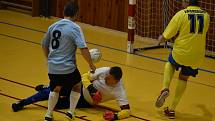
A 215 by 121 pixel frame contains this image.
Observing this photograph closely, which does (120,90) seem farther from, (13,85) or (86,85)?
(13,85)

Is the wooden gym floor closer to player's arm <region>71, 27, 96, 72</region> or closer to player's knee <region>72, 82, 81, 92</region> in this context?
player's knee <region>72, 82, 81, 92</region>

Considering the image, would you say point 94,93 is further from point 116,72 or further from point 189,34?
point 189,34

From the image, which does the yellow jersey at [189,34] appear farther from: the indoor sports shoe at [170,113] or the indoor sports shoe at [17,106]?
the indoor sports shoe at [17,106]

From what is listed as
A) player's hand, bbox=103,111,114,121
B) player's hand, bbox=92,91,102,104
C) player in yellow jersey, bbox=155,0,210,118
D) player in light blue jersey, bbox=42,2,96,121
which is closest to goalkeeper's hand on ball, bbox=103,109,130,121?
player's hand, bbox=103,111,114,121

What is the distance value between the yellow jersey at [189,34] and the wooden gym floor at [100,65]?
2.40 feet

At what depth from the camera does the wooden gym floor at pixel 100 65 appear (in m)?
6.16

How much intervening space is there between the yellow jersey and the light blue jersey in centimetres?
113

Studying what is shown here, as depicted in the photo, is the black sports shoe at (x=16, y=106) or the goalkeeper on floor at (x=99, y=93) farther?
the black sports shoe at (x=16, y=106)

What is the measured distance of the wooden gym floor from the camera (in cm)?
616

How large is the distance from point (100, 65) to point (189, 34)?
2618 millimetres

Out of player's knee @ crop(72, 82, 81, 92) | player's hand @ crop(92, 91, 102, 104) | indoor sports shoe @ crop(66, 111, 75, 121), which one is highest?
player's knee @ crop(72, 82, 81, 92)

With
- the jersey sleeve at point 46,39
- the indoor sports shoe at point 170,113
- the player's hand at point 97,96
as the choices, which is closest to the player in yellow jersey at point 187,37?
the indoor sports shoe at point 170,113

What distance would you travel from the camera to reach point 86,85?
602 cm

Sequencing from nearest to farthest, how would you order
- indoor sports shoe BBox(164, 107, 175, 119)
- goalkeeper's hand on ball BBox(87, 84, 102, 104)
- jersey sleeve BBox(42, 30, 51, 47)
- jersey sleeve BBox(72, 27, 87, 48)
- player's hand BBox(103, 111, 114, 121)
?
jersey sleeve BBox(72, 27, 87, 48) → jersey sleeve BBox(42, 30, 51, 47) → player's hand BBox(103, 111, 114, 121) → goalkeeper's hand on ball BBox(87, 84, 102, 104) → indoor sports shoe BBox(164, 107, 175, 119)
